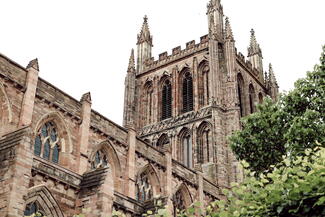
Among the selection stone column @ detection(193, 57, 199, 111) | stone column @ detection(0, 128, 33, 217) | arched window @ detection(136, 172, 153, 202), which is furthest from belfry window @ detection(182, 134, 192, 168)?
stone column @ detection(0, 128, 33, 217)

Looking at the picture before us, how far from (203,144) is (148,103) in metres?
9.50

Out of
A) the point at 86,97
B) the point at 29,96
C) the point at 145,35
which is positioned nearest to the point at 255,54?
the point at 145,35

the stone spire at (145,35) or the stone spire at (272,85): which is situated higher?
the stone spire at (145,35)

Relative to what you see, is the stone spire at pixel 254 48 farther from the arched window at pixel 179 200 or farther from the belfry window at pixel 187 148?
the arched window at pixel 179 200

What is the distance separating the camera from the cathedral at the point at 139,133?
19938 millimetres

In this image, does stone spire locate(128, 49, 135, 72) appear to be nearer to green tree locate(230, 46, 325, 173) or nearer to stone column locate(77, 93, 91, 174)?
stone column locate(77, 93, 91, 174)

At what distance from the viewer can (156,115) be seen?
49.5m

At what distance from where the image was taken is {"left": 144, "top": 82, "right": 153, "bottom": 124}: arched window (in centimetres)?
5016

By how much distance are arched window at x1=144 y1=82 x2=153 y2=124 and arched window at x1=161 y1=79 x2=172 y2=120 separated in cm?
136

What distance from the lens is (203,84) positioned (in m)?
48.8

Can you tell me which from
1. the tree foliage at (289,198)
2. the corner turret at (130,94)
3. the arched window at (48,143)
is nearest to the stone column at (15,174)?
the arched window at (48,143)

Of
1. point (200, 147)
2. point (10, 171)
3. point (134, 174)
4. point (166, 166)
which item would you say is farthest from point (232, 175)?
point (10, 171)

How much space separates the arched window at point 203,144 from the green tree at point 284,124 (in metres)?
20.5

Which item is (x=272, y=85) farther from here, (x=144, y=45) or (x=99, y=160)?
(x=99, y=160)
